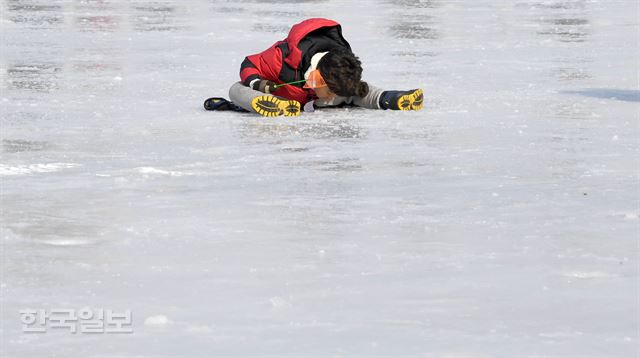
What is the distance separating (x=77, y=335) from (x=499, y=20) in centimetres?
1322

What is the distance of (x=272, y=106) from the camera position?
968 centimetres

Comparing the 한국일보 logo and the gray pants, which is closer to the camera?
the 한국일보 logo

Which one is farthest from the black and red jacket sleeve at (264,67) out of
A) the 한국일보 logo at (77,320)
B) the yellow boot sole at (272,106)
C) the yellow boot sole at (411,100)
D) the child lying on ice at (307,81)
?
the 한국일보 logo at (77,320)

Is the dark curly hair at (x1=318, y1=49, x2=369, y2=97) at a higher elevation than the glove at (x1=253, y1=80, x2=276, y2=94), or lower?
higher

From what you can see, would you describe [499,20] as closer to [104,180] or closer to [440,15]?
[440,15]

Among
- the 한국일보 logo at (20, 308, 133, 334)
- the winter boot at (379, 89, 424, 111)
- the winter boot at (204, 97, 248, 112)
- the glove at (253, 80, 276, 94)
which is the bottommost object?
the winter boot at (204, 97, 248, 112)

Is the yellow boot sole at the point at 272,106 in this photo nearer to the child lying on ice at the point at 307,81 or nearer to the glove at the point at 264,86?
the child lying on ice at the point at 307,81

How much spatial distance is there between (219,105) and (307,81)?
0.61 m

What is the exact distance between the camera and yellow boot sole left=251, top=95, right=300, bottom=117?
9.68 m

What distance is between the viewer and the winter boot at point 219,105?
10062 mm

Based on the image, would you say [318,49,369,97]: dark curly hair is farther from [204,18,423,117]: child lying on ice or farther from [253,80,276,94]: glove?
[253,80,276,94]: glove

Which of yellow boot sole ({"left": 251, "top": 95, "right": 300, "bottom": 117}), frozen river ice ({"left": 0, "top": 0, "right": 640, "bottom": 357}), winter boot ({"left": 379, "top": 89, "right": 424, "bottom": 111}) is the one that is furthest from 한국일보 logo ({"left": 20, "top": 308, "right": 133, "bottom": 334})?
winter boot ({"left": 379, "top": 89, "right": 424, "bottom": 111})

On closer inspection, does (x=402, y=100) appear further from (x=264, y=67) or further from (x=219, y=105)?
(x=219, y=105)

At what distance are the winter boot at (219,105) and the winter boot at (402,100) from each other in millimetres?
904
